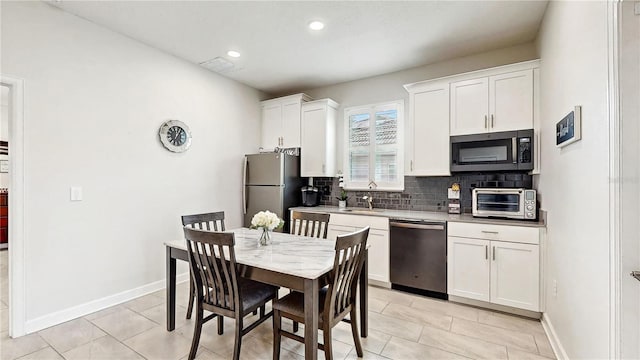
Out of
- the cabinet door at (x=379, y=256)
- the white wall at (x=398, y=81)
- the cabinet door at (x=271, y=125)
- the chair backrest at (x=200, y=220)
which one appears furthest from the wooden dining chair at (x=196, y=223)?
the white wall at (x=398, y=81)

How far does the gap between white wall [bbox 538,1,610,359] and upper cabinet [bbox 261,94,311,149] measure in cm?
309

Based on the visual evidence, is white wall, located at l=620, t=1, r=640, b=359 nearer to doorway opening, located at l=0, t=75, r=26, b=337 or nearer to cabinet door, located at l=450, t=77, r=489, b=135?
cabinet door, located at l=450, t=77, r=489, b=135

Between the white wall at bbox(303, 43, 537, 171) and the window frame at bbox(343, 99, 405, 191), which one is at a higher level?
the white wall at bbox(303, 43, 537, 171)

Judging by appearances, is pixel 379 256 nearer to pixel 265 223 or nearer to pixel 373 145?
pixel 373 145

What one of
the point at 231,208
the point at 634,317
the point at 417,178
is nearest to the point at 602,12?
the point at 634,317

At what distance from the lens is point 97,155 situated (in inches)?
113

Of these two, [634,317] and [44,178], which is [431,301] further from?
[44,178]

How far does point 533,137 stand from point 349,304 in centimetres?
244

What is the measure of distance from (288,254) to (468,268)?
6.59ft

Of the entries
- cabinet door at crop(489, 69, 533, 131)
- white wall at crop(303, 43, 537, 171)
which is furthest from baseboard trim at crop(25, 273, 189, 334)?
cabinet door at crop(489, 69, 533, 131)

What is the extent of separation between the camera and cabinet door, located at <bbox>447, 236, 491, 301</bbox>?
286 centimetres

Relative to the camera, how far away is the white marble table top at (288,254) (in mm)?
1740

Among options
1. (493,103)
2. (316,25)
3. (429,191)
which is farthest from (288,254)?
(493,103)

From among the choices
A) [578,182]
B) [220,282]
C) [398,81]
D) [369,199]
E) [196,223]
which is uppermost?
[398,81]
